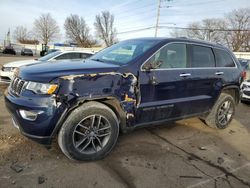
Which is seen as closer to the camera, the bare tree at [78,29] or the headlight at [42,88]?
the headlight at [42,88]

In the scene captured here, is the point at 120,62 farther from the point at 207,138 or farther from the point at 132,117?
the point at 207,138

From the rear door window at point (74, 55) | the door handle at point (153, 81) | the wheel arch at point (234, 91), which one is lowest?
the wheel arch at point (234, 91)

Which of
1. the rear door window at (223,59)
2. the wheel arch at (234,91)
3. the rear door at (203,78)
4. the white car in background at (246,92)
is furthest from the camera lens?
the white car in background at (246,92)

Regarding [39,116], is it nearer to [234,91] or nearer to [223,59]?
[223,59]

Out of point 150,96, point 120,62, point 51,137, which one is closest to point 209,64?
point 150,96

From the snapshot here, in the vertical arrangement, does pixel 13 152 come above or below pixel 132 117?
below

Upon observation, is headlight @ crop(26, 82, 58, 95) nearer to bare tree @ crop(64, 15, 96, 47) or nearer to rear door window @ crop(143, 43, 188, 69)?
rear door window @ crop(143, 43, 188, 69)

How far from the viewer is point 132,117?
343 centimetres

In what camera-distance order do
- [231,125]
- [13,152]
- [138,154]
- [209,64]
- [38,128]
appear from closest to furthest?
[38,128] → [13,152] → [138,154] → [209,64] → [231,125]

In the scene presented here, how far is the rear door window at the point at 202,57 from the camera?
A: 4.18m

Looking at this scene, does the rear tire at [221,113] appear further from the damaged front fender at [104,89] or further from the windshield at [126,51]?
the damaged front fender at [104,89]

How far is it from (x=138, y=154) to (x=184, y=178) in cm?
83

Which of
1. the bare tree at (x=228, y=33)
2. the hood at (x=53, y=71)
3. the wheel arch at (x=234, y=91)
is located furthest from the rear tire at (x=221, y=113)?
the bare tree at (x=228, y=33)

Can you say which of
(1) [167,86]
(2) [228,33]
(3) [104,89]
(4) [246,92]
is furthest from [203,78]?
(2) [228,33]
